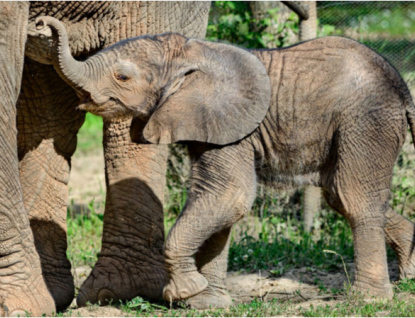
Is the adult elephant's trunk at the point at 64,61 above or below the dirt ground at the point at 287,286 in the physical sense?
above

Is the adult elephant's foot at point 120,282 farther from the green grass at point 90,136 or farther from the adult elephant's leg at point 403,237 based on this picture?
the green grass at point 90,136

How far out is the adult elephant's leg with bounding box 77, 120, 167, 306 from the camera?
5.15 meters

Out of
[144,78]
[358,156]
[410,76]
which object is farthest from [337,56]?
[410,76]

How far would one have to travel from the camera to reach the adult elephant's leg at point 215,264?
15.7 ft

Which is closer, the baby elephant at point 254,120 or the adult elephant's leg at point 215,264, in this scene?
the baby elephant at point 254,120

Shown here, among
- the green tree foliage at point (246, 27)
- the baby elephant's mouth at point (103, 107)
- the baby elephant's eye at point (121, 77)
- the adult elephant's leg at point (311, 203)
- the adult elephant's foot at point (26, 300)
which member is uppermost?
the green tree foliage at point (246, 27)

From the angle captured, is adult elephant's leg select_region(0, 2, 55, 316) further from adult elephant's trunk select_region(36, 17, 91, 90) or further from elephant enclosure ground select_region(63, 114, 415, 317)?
elephant enclosure ground select_region(63, 114, 415, 317)

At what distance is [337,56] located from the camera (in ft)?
15.2

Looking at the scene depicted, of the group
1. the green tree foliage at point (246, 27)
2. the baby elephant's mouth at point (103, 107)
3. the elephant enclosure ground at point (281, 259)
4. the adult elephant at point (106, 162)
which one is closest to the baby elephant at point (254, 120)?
the baby elephant's mouth at point (103, 107)

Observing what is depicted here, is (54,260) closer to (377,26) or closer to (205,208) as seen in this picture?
(205,208)

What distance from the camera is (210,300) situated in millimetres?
4738

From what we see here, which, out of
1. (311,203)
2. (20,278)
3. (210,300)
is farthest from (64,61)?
(311,203)

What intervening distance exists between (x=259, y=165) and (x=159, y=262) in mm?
967

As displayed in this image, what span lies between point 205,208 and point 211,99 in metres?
0.57
